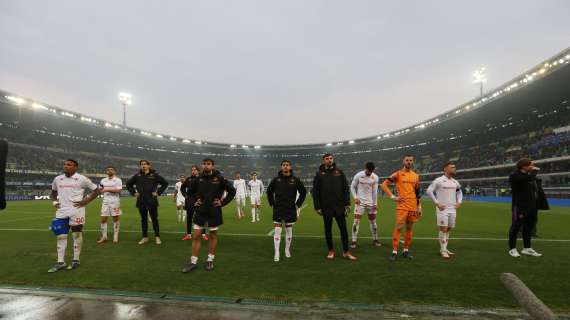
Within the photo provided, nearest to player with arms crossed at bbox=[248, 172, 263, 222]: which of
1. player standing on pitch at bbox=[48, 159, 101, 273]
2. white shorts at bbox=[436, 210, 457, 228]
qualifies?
player standing on pitch at bbox=[48, 159, 101, 273]

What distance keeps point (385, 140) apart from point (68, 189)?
65878 mm

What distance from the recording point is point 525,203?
653cm

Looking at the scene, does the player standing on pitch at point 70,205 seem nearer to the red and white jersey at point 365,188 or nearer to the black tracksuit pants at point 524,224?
the red and white jersey at point 365,188

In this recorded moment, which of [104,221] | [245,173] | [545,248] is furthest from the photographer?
[245,173]

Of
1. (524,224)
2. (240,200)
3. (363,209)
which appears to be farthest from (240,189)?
(524,224)

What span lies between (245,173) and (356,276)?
2980 inches

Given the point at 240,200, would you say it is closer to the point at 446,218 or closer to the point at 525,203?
the point at 446,218

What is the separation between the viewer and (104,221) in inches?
327

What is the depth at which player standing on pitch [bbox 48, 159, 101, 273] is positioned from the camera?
5.62 m

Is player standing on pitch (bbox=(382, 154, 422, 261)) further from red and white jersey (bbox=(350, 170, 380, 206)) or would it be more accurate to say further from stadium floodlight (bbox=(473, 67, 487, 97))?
stadium floodlight (bbox=(473, 67, 487, 97))

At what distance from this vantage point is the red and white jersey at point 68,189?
228 inches

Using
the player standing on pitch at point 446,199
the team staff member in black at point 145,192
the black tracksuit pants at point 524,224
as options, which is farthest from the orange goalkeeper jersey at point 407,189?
the team staff member in black at point 145,192

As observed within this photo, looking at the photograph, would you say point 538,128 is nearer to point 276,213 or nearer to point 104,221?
point 276,213

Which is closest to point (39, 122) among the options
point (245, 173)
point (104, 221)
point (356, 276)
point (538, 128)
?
point (245, 173)
